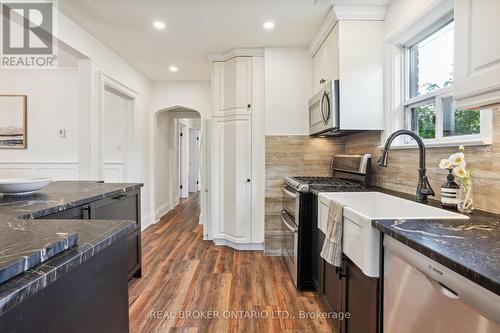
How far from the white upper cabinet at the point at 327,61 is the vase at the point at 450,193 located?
1413 millimetres

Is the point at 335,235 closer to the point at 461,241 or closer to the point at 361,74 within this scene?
the point at 461,241

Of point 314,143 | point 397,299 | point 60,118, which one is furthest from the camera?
point 60,118

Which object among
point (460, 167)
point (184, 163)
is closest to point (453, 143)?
point (460, 167)

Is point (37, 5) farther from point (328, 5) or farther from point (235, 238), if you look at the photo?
point (235, 238)

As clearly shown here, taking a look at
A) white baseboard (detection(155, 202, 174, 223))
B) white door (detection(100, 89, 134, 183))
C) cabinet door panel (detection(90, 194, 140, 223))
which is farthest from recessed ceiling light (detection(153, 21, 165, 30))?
white baseboard (detection(155, 202, 174, 223))

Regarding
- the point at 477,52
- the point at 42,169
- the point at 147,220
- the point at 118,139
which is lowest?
the point at 147,220

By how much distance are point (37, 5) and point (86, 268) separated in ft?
8.32

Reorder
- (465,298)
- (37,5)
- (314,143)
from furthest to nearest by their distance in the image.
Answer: (314,143) < (37,5) < (465,298)

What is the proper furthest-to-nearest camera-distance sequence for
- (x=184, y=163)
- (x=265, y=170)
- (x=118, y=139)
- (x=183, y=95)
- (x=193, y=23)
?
(x=184, y=163), (x=183, y=95), (x=118, y=139), (x=265, y=170), (x=193, y=23)

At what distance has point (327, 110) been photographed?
264 cm

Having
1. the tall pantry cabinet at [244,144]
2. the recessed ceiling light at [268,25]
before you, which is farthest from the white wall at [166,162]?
the recessed ceiling light at [268,25]

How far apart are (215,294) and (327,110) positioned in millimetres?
1942

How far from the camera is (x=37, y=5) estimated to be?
2322 mm

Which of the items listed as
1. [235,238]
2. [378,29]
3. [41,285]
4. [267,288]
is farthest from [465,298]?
[235,238]
